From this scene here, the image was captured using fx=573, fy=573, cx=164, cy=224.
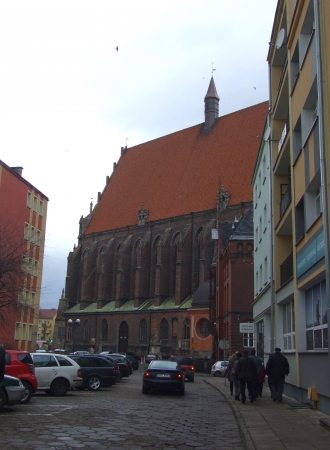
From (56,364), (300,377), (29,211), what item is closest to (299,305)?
(300,377)

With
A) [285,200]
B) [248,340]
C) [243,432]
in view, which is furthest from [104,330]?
[243,432]

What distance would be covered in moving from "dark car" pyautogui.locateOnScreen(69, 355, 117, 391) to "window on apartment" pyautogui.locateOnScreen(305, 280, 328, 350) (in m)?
9.08

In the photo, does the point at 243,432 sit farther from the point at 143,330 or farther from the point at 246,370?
the point at 143,330

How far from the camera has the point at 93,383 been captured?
2150 centimetres

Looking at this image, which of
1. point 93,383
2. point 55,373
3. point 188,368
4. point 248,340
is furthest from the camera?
point 248,340

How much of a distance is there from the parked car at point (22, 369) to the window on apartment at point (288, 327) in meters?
8.19

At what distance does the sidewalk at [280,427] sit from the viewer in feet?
30.3

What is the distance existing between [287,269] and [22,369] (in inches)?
358

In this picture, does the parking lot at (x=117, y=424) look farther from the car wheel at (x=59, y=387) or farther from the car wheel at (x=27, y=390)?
the car wheel at (x=59, y=387)

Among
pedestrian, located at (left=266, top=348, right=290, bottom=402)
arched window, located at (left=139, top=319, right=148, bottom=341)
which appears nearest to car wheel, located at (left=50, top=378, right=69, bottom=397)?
pedestrian, located at (left=266, top=348, right=290, bottom=402)

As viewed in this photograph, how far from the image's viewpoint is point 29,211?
38.3 m

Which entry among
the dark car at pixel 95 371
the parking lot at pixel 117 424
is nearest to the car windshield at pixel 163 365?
the dark car at pixel 95 371

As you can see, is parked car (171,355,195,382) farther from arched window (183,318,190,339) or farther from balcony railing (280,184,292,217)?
arched window (183,318,190,339)

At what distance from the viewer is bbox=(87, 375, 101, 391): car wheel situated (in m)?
21.4
